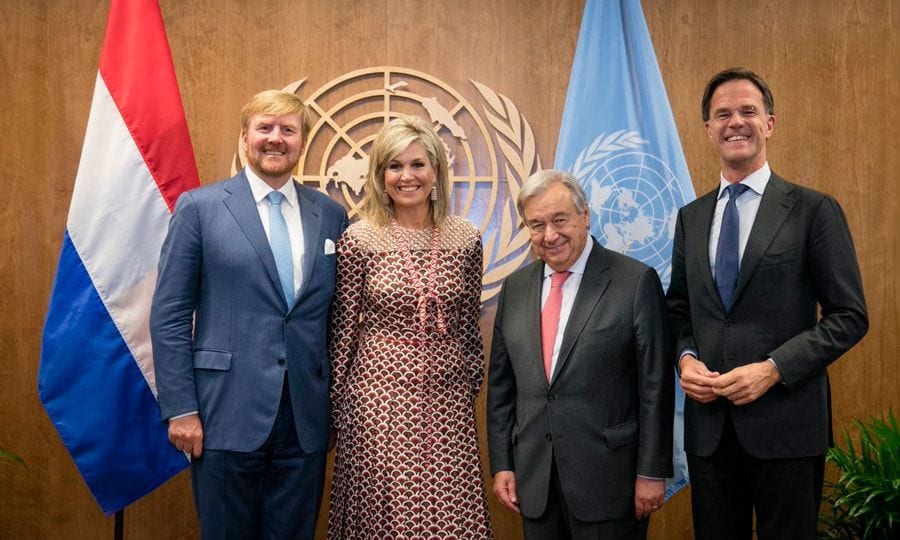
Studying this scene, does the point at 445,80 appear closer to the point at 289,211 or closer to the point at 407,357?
the point at 289,211

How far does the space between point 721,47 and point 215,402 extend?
2.56 metres

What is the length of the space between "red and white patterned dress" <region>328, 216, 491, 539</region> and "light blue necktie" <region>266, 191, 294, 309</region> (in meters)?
0.15

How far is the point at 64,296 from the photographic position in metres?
2.57

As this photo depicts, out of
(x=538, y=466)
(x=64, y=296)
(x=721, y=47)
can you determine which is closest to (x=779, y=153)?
(x=721, y=47)

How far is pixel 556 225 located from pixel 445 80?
147 centimetres

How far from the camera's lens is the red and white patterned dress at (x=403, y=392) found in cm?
224

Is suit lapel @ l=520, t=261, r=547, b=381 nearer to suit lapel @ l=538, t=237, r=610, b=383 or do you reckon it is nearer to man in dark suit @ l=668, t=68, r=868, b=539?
suit lapel @ l=538, t=237, r=610, b=383

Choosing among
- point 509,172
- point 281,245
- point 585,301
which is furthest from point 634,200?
point 281,245

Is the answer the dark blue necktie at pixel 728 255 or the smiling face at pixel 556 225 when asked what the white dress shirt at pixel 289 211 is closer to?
the smiling face at pixel 556 225

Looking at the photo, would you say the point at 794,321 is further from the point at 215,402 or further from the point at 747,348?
the point at 215,402

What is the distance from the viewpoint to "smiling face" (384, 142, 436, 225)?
7.62ft

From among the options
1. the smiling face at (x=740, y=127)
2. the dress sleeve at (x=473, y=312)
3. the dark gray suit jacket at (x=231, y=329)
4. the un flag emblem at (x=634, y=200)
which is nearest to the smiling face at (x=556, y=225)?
the dress sleeve at (x=473, y=312)

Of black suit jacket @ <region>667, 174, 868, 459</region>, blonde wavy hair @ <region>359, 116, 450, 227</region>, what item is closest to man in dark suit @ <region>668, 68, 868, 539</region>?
black suit jacket @ <region>667, 174, 868, 459</region>

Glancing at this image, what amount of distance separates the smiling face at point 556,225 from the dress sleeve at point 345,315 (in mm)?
529
